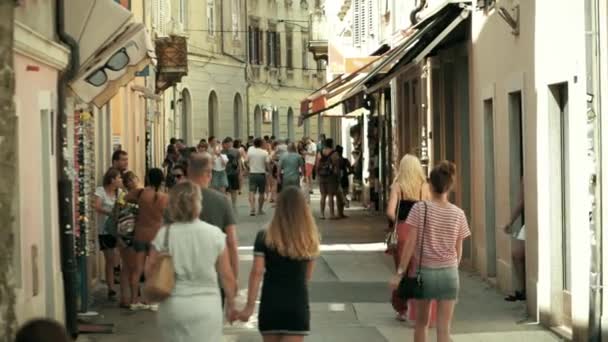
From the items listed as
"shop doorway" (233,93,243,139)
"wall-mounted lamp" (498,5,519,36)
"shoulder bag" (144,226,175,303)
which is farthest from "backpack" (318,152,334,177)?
"shop doorway" (233,93,243,139)

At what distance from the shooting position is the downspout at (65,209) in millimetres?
13953

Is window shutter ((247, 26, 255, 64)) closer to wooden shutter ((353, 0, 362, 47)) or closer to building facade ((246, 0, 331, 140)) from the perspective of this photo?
building facade ((246, 0, 331, 140))

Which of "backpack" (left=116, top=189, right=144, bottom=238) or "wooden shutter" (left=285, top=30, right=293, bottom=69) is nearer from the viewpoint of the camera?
"backpack" (left=116, top=189, right=144, bottom=238)

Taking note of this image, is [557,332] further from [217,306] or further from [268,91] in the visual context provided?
[268,91]

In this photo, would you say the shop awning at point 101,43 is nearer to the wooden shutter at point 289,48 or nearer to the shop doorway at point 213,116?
the shop doorway at point 213,116

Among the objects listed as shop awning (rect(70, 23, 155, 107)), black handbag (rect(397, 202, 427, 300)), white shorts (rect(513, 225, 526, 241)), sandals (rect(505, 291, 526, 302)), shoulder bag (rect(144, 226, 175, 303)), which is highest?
shop awning (rect(70, 23, 155, 107))

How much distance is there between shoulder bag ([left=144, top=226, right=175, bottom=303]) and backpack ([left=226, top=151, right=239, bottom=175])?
82.9 ft

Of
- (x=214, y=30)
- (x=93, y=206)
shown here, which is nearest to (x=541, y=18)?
(x=93, y=206)

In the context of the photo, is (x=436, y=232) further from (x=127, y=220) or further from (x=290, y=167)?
(x=290, y=167)

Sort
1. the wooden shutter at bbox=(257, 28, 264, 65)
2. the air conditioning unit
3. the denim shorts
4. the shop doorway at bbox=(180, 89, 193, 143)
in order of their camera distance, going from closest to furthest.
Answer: the denim shorts → the air conditioning unit → the shop doorway at bbox=(180, 89, 193, 143) → the wooden shutter at bbox=(257, 28, 264, 65)

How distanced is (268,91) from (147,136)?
3775cm

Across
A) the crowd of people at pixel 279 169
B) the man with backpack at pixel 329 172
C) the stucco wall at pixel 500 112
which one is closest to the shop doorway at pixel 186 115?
the crowd of people at pixel 279 169

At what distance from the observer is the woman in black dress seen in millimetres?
9344

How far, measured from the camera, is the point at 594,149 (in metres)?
12.2
